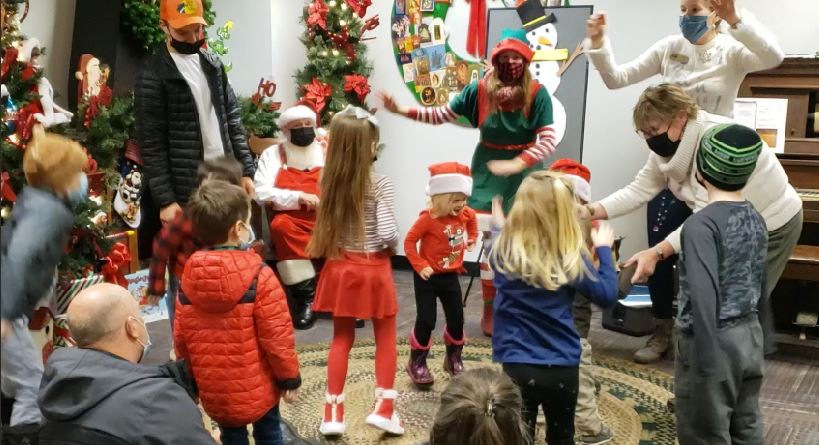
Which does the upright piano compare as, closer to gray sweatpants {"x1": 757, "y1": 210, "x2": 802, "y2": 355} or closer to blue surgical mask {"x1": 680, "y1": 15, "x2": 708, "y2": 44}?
blue surgical mask {"x1": 680, "y1": 15, "x2": 708, "y2": 44}

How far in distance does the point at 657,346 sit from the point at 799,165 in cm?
Answer: 134

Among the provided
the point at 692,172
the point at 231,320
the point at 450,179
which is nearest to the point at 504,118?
the point at 450,179

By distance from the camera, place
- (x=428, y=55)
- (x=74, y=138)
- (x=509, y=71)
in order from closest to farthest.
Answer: (x=509, y=71) → (x=74, y=138) → (x=428, y=55)

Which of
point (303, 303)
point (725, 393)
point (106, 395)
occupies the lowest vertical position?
point (303, 303)

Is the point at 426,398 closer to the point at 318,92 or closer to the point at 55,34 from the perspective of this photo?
the point at 318,92

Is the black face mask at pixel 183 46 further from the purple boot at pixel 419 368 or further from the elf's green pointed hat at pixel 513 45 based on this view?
the purple boot at pixel 419 368

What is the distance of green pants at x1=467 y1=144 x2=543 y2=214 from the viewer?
11.5ft

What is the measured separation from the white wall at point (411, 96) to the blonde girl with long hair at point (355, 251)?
2898 mm

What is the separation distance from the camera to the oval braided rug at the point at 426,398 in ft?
10.0

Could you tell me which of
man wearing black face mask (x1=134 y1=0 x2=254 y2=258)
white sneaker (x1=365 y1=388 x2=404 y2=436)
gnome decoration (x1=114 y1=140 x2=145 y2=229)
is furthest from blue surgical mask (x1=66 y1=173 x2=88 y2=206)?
gnome decoration (x1=114 y1=140 x2=145 y2=229)

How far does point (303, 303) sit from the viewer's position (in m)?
4.74

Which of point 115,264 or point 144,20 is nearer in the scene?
point 115,264

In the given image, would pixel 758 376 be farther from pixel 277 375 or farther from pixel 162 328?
pixel 162 328

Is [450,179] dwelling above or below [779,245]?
above
